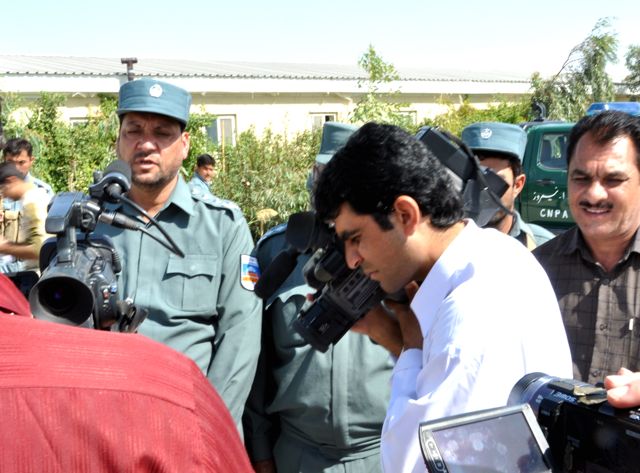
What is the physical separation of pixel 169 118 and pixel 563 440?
2.16 meters

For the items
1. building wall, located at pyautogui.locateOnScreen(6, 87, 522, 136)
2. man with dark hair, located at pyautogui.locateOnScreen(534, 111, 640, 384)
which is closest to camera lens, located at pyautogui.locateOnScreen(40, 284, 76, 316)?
man with dark hair, located at pyautogui.locateOnScreen(534, 111, 640, 384)

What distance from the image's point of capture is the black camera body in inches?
38.1

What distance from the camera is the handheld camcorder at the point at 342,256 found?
6.04 ft

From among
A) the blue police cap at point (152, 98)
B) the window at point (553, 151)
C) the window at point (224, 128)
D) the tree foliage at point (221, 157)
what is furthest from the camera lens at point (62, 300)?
the window at point (224, 128)

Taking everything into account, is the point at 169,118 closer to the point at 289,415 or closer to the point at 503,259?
the point at 289,415

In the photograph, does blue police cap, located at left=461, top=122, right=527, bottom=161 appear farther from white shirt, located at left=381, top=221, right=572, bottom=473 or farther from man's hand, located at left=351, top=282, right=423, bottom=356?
white shirt, located at left=381, top=221, right=572, bottom=473

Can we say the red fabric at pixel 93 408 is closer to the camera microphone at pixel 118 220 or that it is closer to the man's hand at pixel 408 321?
the man's hand at pixel 408 321

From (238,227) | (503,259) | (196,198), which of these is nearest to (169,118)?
(196,198)

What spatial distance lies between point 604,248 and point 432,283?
38.7 inches

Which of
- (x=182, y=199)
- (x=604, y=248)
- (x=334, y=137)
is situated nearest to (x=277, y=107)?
(x=334, y=137)

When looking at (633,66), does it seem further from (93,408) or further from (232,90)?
(93,408)

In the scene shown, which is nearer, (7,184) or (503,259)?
(503,259)

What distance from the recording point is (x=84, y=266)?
1791 mm

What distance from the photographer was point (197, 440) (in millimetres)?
843
